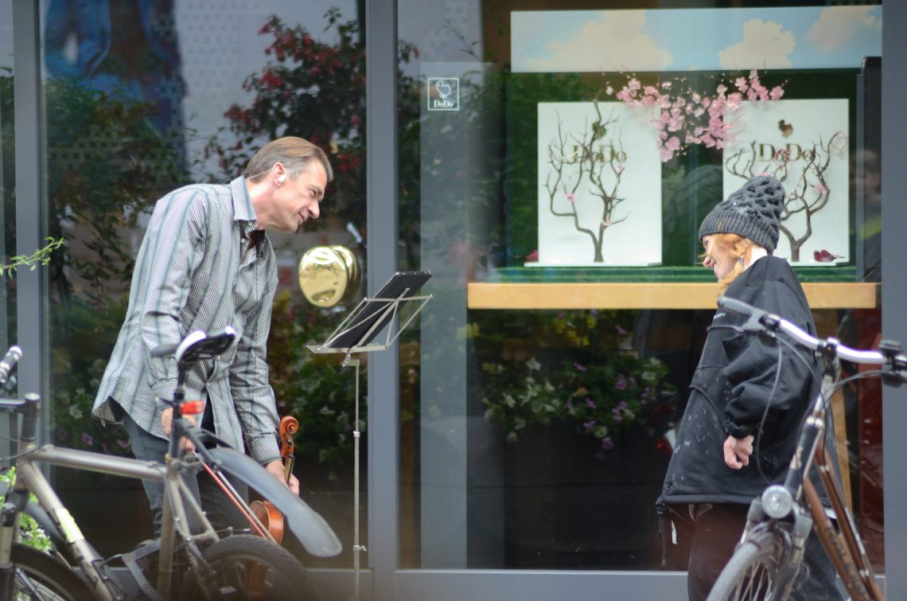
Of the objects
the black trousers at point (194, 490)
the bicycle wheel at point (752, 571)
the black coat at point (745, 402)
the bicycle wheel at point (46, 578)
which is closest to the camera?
the bicycle wheel at point (752, 571)

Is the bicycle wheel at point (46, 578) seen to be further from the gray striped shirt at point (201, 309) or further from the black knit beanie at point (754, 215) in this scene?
the black knit beanie at point (754, 215)

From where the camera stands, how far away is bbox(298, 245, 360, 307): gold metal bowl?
4.71 meters

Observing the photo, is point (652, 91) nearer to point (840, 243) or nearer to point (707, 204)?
point (707, 204)

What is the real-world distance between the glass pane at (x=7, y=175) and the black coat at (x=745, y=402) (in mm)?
2903

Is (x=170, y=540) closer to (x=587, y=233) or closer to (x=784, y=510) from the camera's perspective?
(x=784, y=510)

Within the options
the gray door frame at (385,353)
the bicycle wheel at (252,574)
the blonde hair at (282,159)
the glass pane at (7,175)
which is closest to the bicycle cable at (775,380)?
the bicycle wheel at (252,574)

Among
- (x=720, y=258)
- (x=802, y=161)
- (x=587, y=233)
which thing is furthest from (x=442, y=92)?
(x=720, y=258)

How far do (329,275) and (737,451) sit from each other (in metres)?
2.05

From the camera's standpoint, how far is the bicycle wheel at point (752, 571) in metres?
2.61

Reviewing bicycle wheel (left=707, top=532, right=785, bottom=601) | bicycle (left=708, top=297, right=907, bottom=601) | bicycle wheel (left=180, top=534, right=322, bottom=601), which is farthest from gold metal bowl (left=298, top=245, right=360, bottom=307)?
bicycle wheel (left=707, top=532, right=785, bottom=601)

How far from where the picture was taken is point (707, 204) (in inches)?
185

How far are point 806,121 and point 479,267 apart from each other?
1473 mm

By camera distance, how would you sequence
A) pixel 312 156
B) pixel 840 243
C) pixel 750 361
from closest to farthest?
pixel 750 361, pixel 312 156, pixel 840 243

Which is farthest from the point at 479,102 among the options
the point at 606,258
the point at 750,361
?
the point at 750,361
